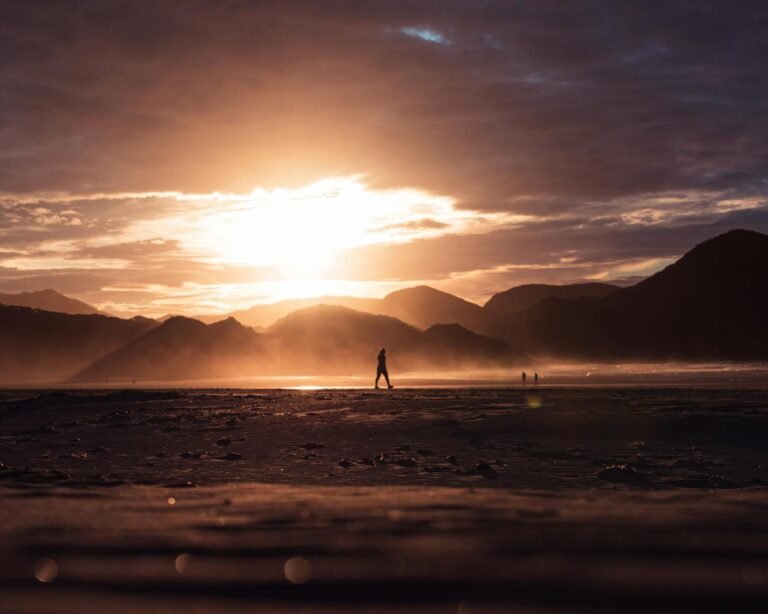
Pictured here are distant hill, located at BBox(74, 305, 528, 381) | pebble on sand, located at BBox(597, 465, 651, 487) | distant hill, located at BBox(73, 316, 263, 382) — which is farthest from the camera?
distant hill, located at BBox(74, 305, 528, 381)

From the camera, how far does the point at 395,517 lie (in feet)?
22.6

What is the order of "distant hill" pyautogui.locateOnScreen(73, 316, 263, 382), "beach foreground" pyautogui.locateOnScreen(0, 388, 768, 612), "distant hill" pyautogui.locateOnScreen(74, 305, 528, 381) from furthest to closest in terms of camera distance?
"distant hill" pyautogui.locateOnScreen(74, 305, 528, 381)
"distant hill" pyautogui.locateOnScreen(73, 316, 263, 382)
"beach foreground" pyautogui.locateOnScreen(0, 388, 768, 612)

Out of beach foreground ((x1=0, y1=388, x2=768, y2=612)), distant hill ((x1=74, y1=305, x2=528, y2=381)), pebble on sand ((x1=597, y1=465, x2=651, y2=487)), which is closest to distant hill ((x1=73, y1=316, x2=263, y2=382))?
distant hill ((x1=74, y1=305, x2=528, y2=381))

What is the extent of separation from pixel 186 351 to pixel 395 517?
604 feet

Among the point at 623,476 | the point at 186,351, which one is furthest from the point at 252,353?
the point at 623,476

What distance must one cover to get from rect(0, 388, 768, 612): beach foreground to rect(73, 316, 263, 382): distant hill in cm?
15640

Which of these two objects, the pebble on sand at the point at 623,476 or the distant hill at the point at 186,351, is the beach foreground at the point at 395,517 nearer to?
the pebble on sand at the point at 623,476

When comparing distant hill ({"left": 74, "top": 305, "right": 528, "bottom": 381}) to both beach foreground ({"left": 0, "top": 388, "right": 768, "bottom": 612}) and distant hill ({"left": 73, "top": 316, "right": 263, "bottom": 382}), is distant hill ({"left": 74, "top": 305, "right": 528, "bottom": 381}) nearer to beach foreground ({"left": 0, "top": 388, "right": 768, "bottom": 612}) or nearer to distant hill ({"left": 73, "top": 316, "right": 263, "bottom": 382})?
distant hill ({"left": 73, "top": 316, "right": 263, "bottom": 382})

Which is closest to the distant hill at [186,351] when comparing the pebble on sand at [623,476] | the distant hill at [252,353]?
the distant hill at [252,353]

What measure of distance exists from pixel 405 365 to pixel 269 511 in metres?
177

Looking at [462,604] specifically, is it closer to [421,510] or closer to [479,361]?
[421,510]

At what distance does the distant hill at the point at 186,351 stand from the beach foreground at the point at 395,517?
156401mm

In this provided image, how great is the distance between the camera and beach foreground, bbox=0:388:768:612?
4.14 meters

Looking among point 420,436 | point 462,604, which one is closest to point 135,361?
point 420,436
